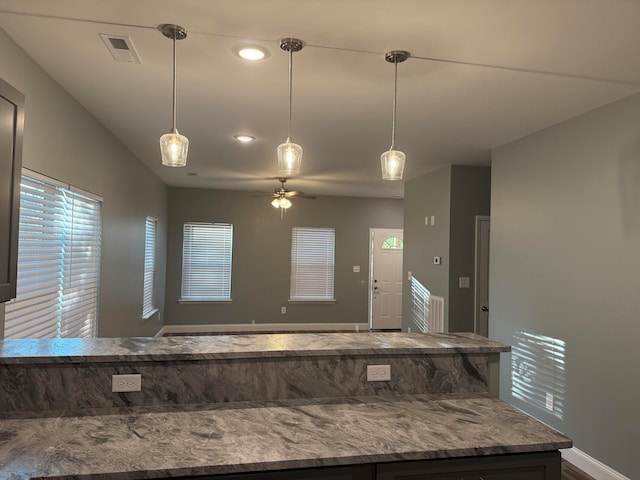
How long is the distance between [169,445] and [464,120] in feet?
10.3

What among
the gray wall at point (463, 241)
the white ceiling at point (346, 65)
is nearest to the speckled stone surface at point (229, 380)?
the white ceiling at point (346, 65)

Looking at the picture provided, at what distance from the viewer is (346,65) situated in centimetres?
251

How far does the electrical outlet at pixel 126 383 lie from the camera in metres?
1.73

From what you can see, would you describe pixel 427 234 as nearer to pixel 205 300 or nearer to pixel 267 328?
pixel 267 328

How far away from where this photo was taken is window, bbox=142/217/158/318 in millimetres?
6033

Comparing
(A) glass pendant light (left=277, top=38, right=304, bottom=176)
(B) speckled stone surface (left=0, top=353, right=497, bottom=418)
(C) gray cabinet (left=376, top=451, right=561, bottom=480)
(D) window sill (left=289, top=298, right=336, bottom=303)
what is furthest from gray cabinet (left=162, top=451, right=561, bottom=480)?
(D) window sill (left=289, top=298, right=336, bottom=303)

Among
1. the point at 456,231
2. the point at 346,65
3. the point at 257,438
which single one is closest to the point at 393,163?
the point at 346,65

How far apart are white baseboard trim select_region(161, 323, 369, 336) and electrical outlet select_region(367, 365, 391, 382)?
6.23 m

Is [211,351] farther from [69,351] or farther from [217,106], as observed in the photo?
[217,106]

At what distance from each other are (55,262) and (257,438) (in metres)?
2.31

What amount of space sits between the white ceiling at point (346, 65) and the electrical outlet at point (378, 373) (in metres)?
1.58

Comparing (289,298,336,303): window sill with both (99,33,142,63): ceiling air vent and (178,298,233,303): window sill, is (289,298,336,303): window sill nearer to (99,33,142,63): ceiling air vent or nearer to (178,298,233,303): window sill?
(178,298,233,303): window sill

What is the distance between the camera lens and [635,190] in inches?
113

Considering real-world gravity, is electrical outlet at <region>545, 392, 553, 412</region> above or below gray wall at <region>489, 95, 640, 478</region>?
below
